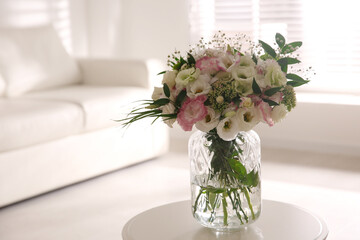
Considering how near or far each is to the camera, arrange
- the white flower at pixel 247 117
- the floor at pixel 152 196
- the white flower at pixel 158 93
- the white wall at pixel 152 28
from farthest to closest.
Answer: the white wall at pixel 152 28 → the floor at pixel 152 196 → the white flower at pixel 158 93 → the white flower at pixel 247 117

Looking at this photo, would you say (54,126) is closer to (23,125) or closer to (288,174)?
(23,125)

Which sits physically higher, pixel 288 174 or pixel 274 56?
pixel 274 56

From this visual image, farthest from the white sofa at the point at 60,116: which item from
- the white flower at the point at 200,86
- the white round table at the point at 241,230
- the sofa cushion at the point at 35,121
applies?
the white flower at the point at 200,86

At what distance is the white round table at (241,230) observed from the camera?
5.80ft

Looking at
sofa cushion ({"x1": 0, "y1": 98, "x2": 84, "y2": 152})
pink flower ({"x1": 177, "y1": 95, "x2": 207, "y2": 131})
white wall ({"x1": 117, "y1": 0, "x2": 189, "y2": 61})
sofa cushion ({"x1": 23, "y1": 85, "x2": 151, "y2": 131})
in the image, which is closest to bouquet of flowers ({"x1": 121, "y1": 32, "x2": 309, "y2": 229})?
pink flower ({"x1": 177, "y1": 95, "x2": 207, "y2": 131})

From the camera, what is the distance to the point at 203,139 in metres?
1.81

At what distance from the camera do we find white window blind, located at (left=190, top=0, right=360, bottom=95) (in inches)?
170

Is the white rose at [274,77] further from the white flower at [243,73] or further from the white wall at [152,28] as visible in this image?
the white wall at [152,28]

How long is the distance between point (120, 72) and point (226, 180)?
246cm

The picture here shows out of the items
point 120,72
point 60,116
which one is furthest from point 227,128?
point 120,72

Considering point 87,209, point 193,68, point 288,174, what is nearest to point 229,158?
point 193,68

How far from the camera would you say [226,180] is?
1.78 meters

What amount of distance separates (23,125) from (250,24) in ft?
6.96

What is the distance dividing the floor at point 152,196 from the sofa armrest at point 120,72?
0.54 m
